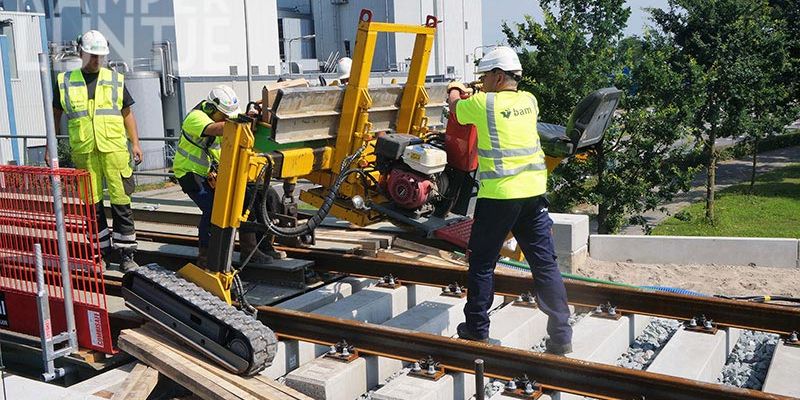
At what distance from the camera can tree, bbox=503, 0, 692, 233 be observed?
11664 mm

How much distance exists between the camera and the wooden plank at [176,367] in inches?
190

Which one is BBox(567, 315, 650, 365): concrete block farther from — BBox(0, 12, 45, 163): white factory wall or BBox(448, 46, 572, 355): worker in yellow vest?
BBox(0, 12, 45, 163): white factory wall

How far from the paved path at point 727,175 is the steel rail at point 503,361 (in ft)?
30.3

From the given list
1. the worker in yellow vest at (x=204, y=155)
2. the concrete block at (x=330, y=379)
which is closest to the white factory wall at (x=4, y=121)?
the worker in yellow vest at (x=204, y=155)

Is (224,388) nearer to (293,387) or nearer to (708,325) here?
(293,387)

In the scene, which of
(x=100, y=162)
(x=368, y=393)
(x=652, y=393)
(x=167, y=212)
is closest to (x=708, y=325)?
(x=652, y=393)

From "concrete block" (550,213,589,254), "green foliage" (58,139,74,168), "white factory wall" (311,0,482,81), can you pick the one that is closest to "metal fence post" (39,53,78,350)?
"concrete block" (550,213,589,254)

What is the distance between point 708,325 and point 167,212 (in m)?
7.80

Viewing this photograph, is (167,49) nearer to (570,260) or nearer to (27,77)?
(27,77)

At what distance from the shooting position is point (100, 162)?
292 inches

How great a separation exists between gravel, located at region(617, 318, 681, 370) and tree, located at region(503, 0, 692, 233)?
5214 millimetres

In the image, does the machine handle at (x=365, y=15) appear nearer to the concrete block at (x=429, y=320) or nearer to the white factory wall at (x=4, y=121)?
the concrete block at (x=429, y=320)

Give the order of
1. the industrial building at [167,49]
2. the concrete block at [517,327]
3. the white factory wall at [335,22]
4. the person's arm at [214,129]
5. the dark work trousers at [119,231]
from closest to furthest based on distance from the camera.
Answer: the concrete block at [517,327] → the person's arm at [214,129] → the dark work trousers at [119,231] → the industrial building at [167,49] → the white factory wall at [335,22]

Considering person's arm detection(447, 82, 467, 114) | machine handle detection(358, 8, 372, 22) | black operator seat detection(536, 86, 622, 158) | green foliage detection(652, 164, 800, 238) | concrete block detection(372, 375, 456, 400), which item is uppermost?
machine handle detection(358, 8, 372, 22)
